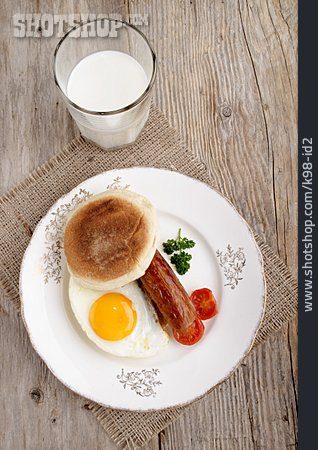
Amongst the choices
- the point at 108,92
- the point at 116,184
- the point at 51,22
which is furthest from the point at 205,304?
the point at 51,22

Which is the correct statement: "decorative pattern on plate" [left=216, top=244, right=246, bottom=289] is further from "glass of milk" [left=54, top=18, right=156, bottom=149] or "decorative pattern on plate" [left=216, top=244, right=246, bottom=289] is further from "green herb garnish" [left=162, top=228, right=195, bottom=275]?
"glass of milk" [left=54, top=18, right=156, bottom=149]

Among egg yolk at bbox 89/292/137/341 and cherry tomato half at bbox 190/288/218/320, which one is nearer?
egg yolk at bbox 89/292/137/341

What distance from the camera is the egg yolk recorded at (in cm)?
245

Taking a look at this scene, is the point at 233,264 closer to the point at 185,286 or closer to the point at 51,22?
the point at 185,286

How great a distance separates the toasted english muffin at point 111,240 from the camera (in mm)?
2414

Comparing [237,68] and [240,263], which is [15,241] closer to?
[240,263]

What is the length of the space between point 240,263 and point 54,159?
0.94 meters

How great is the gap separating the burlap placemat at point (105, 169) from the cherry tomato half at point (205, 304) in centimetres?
28

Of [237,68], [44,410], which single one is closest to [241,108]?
[237,68]

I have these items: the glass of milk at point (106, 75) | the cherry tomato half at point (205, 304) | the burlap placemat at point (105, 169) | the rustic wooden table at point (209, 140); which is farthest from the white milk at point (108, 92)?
the cherry tomato half at point (205, 304)

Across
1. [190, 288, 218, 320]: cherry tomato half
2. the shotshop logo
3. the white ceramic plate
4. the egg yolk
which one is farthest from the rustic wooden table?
the egg yolk

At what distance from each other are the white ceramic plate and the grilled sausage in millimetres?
161

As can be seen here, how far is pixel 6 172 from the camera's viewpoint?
282 centimetres

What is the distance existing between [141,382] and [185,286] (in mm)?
431
